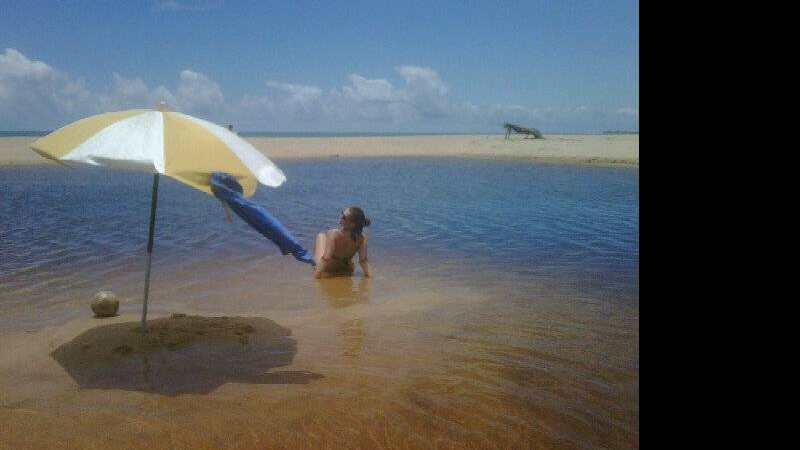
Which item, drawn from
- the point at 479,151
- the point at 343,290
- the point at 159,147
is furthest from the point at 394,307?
the point at 479,151

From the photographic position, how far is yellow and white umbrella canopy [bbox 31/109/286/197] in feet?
12.9

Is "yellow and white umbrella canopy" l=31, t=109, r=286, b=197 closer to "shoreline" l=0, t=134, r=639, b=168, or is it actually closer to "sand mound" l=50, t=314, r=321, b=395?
"sand mound" l=50, t=314, r=321, b=395

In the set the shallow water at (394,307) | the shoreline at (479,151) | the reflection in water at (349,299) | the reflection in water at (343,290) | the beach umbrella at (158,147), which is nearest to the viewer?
the shallow water at (394,307)

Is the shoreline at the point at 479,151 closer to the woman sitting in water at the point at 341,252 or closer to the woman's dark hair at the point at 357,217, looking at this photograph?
the woman sitting in water at the point at 341,252

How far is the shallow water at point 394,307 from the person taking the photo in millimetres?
3771

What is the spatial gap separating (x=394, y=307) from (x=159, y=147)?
10.5 feet

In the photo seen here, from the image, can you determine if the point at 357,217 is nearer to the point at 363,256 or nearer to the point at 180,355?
the point at 363,256

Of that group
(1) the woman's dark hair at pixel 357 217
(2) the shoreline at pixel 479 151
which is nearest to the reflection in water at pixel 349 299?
(1) the woman's dark hair at pixel 357 217

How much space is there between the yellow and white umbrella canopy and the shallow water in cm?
153

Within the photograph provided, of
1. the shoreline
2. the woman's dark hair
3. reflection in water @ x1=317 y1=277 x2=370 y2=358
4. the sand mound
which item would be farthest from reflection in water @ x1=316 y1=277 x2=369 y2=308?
the shoreline

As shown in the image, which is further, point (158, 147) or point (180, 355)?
point (180, 355)

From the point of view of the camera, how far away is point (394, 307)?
641cm
